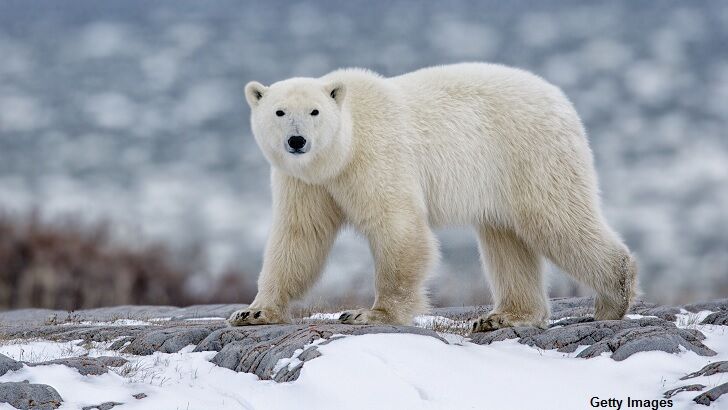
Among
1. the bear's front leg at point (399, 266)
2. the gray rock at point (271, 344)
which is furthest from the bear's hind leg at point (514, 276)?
the gray rock at point (271, 344)

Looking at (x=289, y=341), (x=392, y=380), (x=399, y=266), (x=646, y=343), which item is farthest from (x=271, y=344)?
(x=646, y=343)

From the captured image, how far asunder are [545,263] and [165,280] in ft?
85.5

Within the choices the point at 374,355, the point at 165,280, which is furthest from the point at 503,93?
the point at 165,280

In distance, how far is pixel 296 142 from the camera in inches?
333

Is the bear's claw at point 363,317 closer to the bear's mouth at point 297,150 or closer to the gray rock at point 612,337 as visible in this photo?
the gray rock at point 612,337

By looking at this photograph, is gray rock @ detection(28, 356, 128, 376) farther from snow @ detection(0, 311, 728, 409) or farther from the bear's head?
the bear's head

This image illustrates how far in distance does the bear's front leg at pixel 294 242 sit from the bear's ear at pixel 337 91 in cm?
94

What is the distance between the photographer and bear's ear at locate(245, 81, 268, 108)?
894cm

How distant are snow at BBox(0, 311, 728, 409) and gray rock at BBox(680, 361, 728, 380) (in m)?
0.11

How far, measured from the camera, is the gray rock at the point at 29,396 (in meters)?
6.18

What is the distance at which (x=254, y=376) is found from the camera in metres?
7.00

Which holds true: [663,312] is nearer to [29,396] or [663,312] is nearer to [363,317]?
[363,317]

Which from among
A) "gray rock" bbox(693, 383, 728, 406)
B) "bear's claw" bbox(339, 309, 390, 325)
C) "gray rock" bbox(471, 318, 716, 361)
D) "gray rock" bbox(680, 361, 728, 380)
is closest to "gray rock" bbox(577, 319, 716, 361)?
"gray rock" bbox(471, 318, 716, 361)

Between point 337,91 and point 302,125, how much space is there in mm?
657
